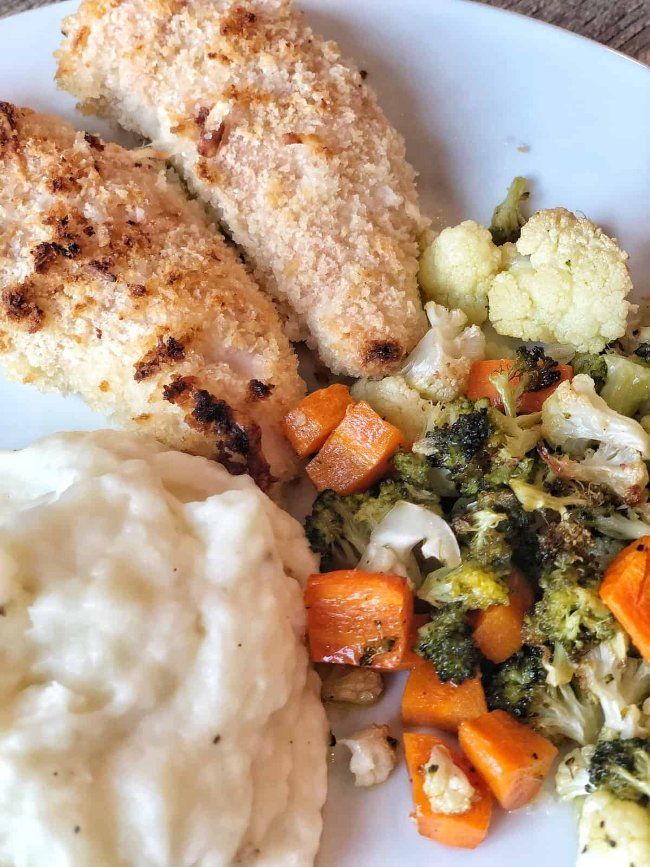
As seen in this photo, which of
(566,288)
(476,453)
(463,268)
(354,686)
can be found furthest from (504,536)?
(463,268)

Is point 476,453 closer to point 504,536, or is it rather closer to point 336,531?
point 504,536

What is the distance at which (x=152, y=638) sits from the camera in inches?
97.0

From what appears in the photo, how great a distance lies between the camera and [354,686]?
289 centimetres

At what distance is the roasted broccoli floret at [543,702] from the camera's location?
104 inches

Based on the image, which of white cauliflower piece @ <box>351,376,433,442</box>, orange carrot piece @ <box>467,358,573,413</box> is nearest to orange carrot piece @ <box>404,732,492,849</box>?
white cauliflower piece @ <box>351,376,433,442</box>

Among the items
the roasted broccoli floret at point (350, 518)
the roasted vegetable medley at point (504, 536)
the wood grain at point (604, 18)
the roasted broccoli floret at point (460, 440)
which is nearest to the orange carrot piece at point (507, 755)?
the roasted vegetable medley at point (504, 536)

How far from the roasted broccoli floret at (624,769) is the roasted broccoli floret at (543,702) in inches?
5.4

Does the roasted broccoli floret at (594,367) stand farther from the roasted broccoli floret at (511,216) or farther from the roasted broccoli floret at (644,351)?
the roasted broccoli floret at (511,216)

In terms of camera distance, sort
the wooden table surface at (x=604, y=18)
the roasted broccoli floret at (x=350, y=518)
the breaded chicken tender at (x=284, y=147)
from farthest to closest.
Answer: the wooden table surface at (x=604, y=18)
the breaded chicken tender at (x=284, y=147)
the roasted broccoli floret at (x=350, y=518)

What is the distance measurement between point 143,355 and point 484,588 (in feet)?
5.18

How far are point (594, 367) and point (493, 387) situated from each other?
41 cm

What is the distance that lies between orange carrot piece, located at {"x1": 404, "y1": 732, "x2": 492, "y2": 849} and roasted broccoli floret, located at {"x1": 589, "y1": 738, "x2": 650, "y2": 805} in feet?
1.21

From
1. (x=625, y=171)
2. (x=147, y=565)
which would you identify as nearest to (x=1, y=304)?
(x=147, y=565)

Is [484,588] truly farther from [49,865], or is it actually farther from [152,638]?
[49,865]
